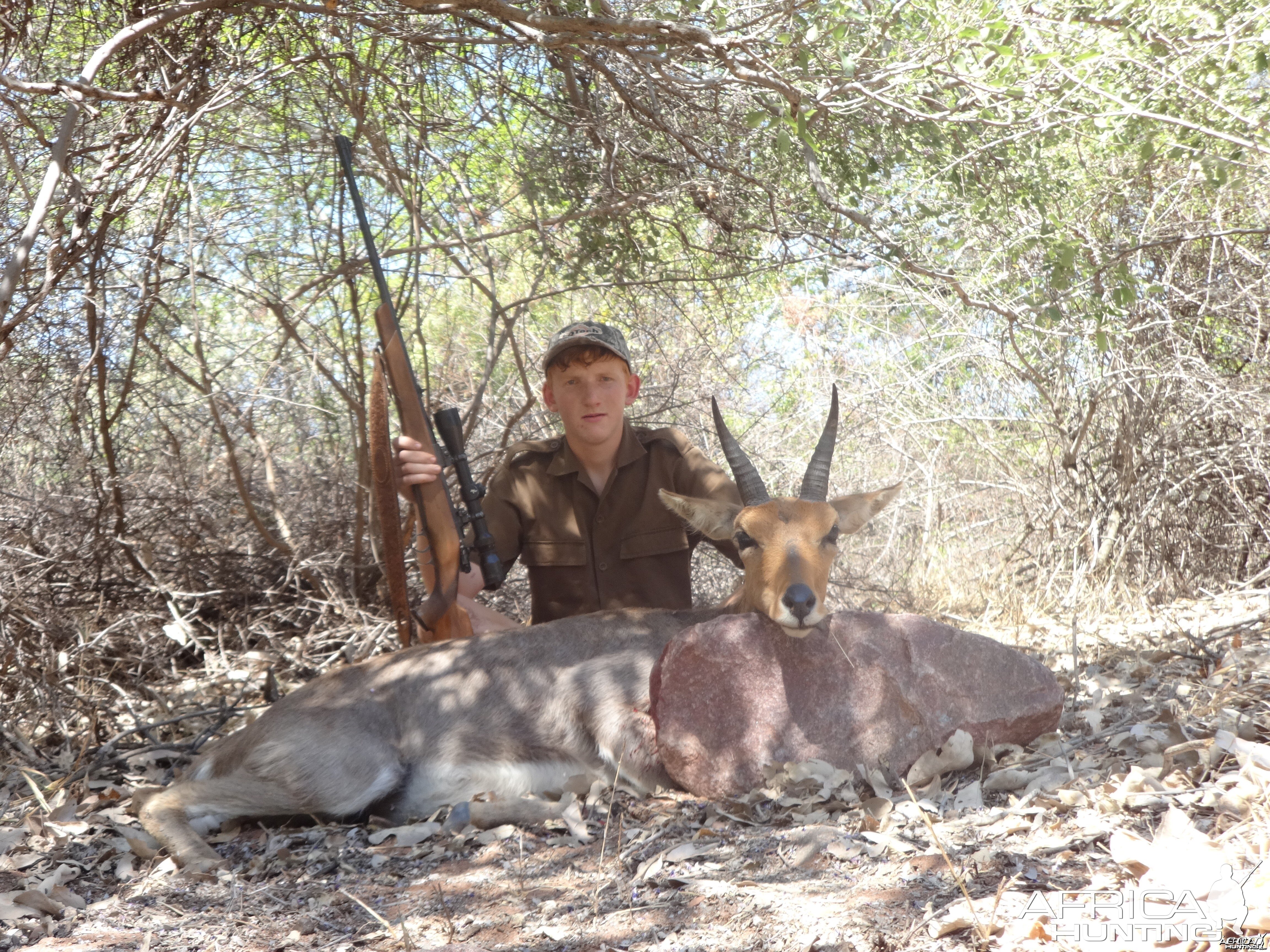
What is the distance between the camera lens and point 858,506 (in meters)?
5.20

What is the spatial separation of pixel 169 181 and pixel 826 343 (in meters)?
7.74

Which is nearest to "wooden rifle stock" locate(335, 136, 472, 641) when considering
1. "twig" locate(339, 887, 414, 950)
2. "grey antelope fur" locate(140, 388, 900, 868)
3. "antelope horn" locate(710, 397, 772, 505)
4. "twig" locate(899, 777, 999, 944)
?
"grey antelope fur" locate(140, 388, 900, 868)

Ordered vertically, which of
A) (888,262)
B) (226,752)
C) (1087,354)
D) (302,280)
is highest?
(302,280)

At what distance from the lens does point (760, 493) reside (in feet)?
16.5

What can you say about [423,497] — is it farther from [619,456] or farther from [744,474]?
[744,474]

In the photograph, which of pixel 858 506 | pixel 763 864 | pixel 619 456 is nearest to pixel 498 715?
pixel 763 864

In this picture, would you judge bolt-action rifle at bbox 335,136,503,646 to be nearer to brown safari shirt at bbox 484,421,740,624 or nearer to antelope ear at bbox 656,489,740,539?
brown safari shirt at bbox 484,421,740,624

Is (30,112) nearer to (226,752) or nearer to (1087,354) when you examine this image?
(226,752)

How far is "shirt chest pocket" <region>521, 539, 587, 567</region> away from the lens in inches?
240

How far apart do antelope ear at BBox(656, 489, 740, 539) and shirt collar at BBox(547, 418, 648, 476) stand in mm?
903

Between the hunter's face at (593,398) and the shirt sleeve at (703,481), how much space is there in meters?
0.46

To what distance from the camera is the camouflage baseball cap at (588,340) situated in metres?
5.83

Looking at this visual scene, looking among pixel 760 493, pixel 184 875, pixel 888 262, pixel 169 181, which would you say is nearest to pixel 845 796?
pixel 760 493

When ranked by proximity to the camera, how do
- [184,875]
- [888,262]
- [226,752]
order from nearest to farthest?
[184,875] < [226,752] < [888,262]
